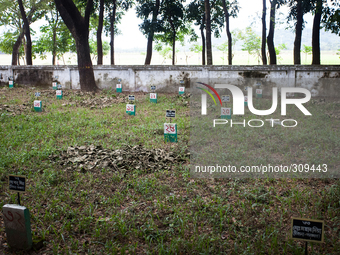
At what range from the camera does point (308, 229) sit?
2.48 meters

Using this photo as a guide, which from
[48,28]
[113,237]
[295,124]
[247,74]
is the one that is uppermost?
[48,28]

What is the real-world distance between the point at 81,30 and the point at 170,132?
9.86m

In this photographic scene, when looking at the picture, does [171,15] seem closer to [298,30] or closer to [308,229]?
[298,30]

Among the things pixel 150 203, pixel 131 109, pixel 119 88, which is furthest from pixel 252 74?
pixel 150 203

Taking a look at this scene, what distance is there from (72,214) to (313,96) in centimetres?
1350

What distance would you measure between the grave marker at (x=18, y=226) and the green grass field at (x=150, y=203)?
0.11 metres

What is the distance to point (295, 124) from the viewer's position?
8.16m

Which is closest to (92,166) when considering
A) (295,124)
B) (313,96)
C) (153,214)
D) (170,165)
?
(170,165)

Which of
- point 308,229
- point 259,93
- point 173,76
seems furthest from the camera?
point 173,76

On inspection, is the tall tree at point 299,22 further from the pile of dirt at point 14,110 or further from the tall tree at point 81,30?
the pile of dirt at point 14,110

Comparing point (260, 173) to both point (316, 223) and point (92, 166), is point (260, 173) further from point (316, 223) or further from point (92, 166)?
point (92, 166)

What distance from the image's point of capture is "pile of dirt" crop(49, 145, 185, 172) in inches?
198

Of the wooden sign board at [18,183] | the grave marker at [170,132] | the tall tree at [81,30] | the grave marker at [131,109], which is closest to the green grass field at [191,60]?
the tall tree at [81,30]

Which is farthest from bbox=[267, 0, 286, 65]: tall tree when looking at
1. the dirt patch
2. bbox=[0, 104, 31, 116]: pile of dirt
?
bbox=[0, 104, 31, 116]: pile of dirt
